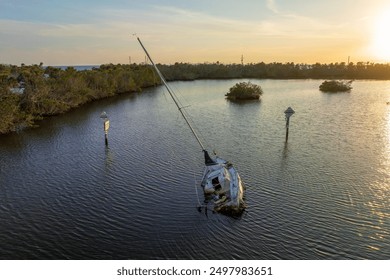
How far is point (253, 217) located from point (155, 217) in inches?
232

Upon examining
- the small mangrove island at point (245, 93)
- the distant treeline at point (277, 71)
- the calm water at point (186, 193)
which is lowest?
the calm water at point (186, 193)

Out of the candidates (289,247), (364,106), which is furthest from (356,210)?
(364,106)

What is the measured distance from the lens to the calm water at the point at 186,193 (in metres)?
16.2

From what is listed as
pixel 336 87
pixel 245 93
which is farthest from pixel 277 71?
pixel 245 93

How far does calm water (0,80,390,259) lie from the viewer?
16234 mm

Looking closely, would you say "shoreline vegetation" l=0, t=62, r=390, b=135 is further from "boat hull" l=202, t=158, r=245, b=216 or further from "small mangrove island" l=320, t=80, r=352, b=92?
"small mangrove island" l=320, t=80, r=352, b=92

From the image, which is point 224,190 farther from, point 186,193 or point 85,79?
point 85,79

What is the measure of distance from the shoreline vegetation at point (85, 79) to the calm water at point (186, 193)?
551 centimetres

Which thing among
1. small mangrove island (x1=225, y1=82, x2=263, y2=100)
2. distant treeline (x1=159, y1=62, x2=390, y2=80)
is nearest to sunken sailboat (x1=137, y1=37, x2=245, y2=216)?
small mangrove island (x1=225, y1=82, x2=263, y2=100)

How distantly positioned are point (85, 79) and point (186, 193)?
198 feet

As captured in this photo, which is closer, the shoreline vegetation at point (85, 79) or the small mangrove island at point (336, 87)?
the shoreline vegetation at point (85, 79)

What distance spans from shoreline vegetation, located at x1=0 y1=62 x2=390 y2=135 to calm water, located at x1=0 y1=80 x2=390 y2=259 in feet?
18.1

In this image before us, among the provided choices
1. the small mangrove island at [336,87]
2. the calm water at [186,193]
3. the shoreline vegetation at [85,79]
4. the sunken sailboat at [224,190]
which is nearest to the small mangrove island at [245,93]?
the small mangrove island at [336,87]

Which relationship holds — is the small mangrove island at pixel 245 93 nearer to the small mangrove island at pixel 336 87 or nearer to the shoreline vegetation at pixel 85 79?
the small mangrove island at pixel 336 87
